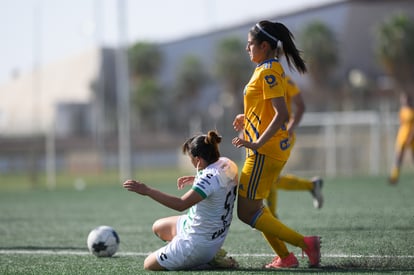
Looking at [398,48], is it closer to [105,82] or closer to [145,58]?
[145,58]

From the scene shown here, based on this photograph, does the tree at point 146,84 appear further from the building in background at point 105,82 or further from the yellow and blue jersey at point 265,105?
the yellow and blue jersey at point 265,105

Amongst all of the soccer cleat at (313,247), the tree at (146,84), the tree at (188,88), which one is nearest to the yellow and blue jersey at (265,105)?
the soccer cleat at (313,247)

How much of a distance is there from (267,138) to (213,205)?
2.32ft

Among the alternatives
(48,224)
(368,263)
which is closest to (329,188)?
(48,224)

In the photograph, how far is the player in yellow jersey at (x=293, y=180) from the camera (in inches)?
371

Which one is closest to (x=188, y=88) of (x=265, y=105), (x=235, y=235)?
(x=235, y=235)

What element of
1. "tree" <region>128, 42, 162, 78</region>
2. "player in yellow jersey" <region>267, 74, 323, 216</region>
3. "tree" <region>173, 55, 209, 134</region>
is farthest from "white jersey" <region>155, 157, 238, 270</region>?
"tree" <region>128, 42, 162, 78</region>

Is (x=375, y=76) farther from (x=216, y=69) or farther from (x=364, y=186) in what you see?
(x=364, y=186)

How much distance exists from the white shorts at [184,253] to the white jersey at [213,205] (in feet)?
0.16

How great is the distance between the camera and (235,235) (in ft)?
29.8

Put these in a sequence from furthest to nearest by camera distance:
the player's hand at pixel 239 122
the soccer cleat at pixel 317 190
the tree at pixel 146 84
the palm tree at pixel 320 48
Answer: the tree at pixel 146 84, the palm tree at pixel 320 48, the soccer cleat at pixel 317 190, the player's hand at pixel 239 122

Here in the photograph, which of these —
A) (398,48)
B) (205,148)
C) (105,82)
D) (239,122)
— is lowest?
(205,148)

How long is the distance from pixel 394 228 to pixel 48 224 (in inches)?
217

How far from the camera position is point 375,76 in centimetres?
6384
